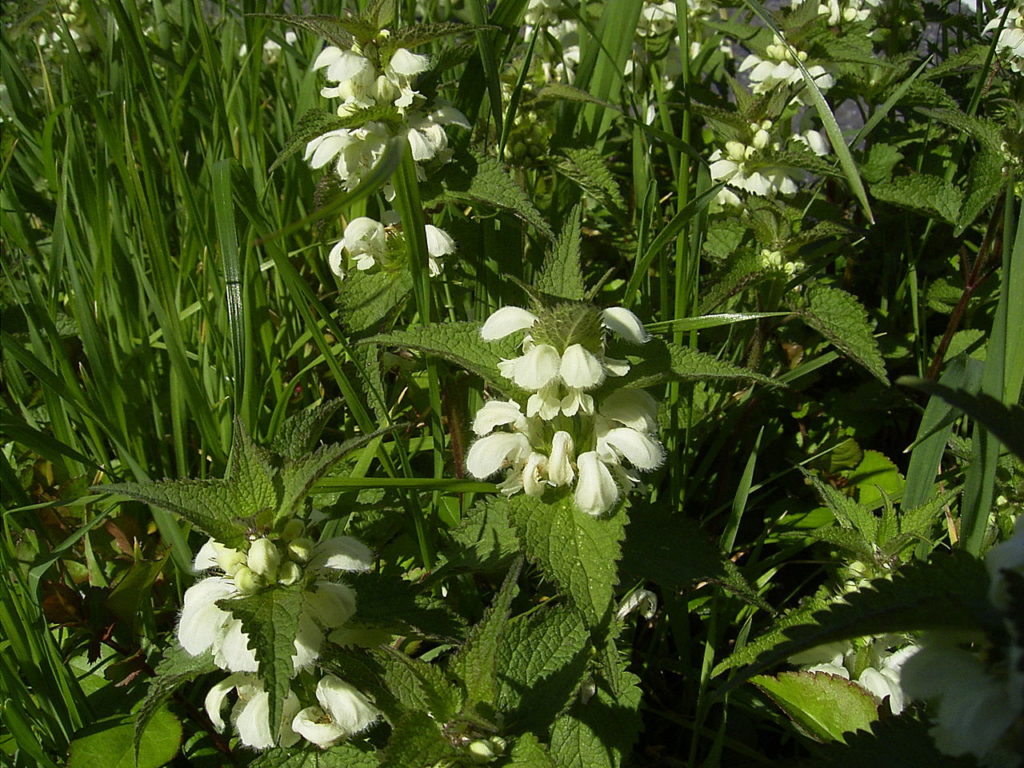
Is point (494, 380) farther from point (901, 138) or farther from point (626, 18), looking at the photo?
point (901, 138)

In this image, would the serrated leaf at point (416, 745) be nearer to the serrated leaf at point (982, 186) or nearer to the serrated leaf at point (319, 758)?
the serrated leaf at point (319, 758)

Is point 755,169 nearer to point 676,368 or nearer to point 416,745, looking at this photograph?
point 676,368

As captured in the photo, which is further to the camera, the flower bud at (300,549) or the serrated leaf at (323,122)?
the serrated leaf at (323,122)

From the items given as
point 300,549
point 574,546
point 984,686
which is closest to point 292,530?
point 300,549

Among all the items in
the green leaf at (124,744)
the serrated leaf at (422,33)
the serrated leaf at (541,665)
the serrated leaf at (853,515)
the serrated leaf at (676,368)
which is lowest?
the green leaf at (124,744)

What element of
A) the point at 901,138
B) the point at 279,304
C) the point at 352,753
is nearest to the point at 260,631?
the point at 352,753

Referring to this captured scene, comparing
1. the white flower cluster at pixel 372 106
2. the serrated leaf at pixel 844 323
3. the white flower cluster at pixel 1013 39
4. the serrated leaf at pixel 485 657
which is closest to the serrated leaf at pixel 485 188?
the white flower cluster at pixel 372 106

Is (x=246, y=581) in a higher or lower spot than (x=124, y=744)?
higher
